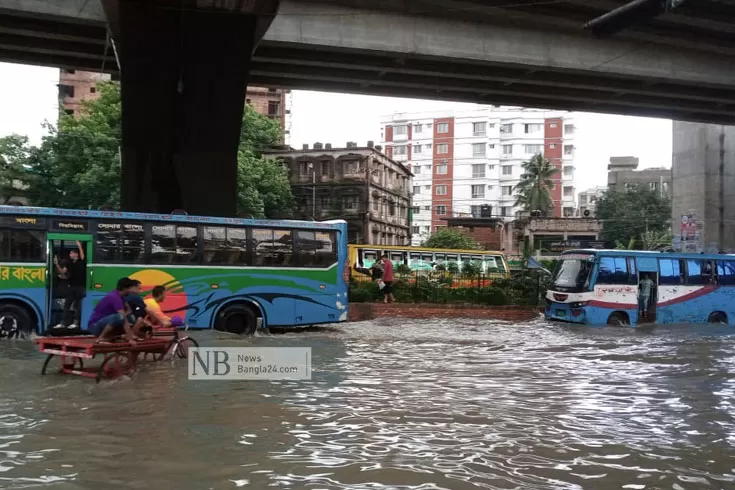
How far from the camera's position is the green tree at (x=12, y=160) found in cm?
3544

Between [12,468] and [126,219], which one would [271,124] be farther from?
[12,468]

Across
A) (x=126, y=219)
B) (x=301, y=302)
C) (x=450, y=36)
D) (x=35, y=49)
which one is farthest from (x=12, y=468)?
(x=35, y=49)

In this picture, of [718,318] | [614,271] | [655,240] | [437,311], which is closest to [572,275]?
[614,271]

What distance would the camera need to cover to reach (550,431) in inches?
268

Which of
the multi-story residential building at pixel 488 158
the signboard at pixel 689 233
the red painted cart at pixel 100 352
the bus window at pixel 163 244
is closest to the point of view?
the red painted cart at pixel 100 352

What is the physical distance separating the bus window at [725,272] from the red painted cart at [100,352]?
18.8m

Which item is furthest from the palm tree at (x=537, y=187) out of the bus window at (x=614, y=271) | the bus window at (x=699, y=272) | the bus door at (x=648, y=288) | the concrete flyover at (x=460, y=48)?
the bus window at (x=614, y=271)

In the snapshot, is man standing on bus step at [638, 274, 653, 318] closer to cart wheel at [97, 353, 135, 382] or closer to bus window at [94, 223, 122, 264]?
bus window at [94, 223, 122, 264]

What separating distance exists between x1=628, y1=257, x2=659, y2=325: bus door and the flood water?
916cm

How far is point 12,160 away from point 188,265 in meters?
25.7

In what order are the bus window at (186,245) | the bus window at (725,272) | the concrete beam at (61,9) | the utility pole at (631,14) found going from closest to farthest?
1. the utility pole at (631,14)
2. the bus window at (186,245)
3. the concrete beam at (61,9)
4. the bus window at (725,272)

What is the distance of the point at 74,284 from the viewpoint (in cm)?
1376

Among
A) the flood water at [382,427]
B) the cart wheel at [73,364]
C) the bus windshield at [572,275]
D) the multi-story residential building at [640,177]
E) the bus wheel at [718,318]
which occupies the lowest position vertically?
the bus wheel at [718,318]

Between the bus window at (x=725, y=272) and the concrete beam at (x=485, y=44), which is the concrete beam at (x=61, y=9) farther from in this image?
the bus window at (x=725, y=272)
